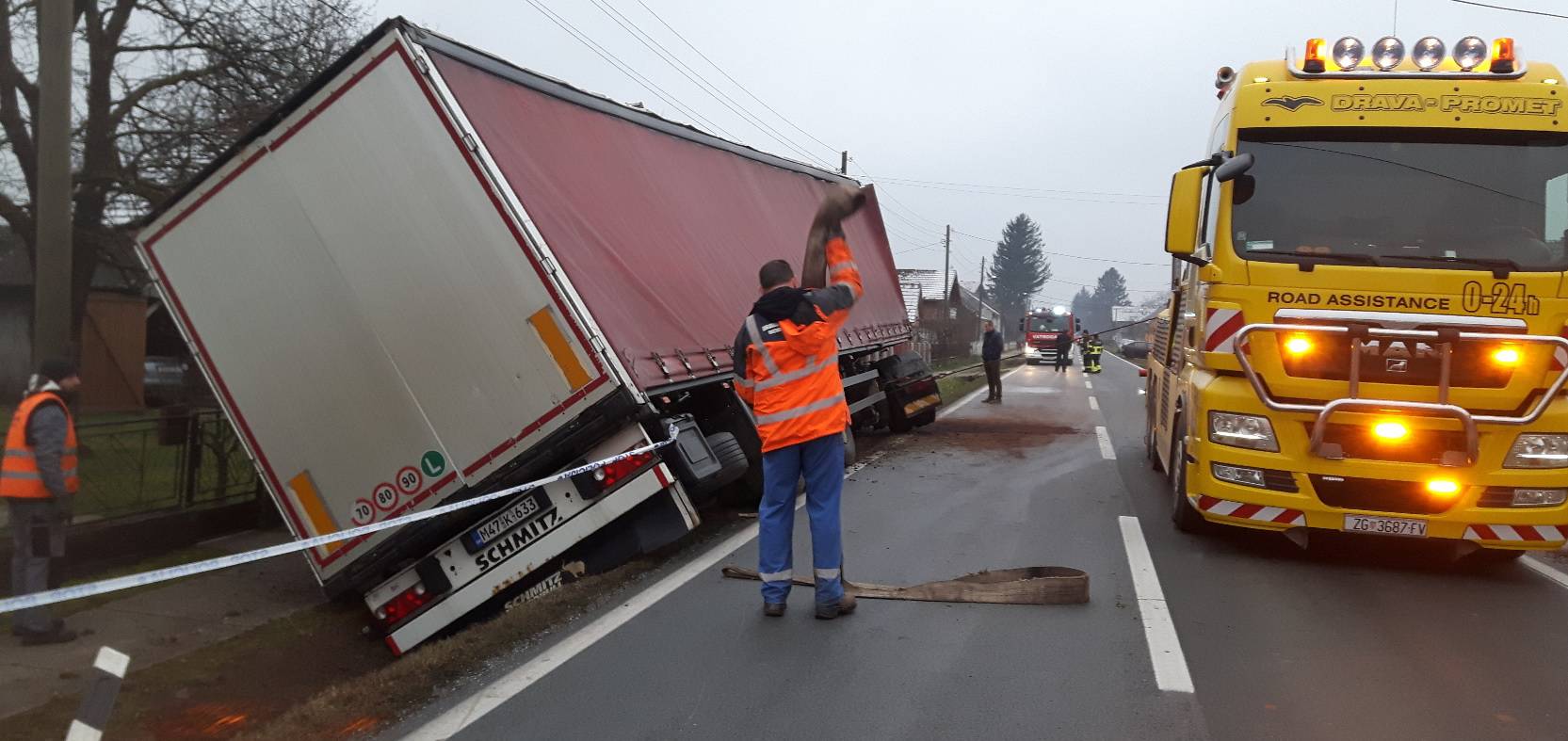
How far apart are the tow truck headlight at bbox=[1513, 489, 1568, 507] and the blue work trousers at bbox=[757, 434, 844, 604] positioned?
13.4 feet

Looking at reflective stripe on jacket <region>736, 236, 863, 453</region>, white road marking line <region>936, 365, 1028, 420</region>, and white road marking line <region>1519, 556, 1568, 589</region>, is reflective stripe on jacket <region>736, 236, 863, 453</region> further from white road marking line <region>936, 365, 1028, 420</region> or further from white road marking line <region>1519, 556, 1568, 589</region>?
white road marking line <region>936, 365, 1028, 420</region>

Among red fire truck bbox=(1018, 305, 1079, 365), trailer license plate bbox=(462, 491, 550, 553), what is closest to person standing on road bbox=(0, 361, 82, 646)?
trailer license plate bbox=(462, 491, 550, 553)

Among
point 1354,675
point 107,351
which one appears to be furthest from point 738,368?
point 107,351

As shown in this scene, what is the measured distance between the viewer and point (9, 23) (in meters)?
14.3

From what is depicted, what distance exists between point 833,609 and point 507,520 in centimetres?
203

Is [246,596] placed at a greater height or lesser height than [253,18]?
lesser

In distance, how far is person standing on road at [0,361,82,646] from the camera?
21.9ft

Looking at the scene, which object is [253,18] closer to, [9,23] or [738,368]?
[9,23]

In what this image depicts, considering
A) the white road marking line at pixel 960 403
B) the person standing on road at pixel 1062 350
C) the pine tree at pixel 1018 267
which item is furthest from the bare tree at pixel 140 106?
the pine tree at pixel 1018 267

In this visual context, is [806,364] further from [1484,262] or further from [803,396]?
[1484,262]

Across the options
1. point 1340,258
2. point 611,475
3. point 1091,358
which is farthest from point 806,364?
point 1091,358

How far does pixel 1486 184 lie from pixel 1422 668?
10.9 feet

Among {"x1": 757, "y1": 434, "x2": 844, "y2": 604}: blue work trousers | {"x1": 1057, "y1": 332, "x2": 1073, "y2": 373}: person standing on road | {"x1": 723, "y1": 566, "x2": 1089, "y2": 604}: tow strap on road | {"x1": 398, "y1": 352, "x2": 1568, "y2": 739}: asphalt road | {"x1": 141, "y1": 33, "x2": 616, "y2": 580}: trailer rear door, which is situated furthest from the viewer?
{"x1": 1057, "y1": 332, "x2": 1073, "y2": 373}: person standing on road

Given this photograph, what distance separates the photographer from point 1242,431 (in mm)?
6695
